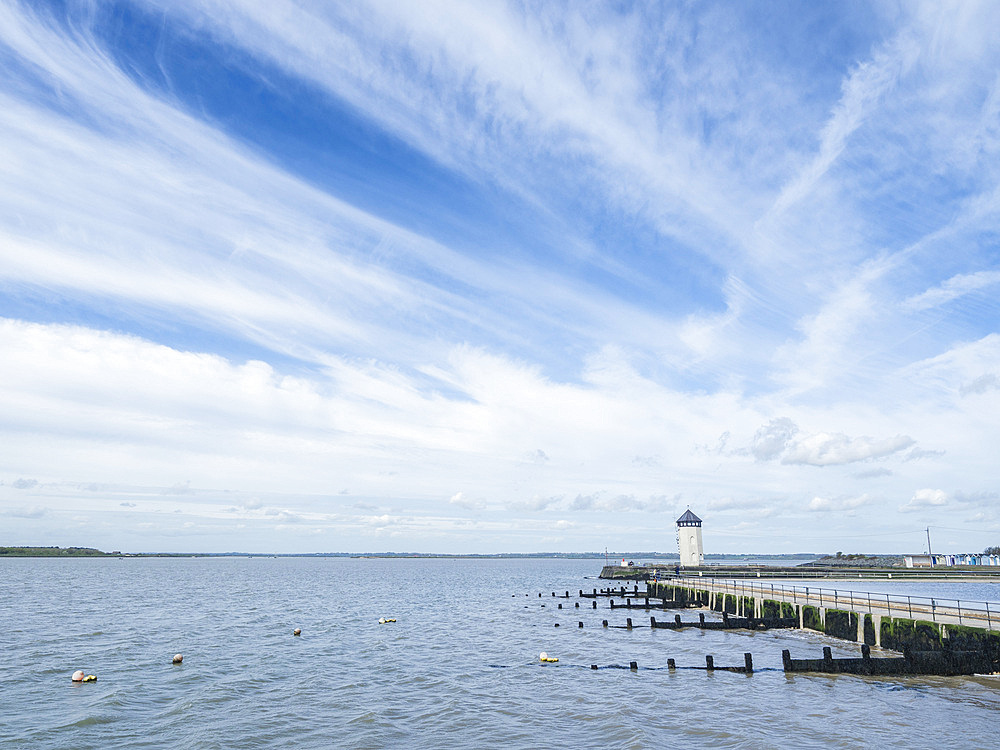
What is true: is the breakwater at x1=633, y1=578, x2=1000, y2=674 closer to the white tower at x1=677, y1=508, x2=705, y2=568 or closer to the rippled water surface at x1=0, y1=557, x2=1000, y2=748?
the rippled water surface at x1=0, y1=557, x2=1000, y2=748

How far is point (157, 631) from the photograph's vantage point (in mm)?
50031

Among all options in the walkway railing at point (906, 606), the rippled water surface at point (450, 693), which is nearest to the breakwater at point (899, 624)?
the walkway railing at point (906, 606)

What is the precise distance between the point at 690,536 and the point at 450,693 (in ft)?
290

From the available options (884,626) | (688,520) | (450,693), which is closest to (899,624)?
(884,626)

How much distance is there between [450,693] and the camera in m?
29.9

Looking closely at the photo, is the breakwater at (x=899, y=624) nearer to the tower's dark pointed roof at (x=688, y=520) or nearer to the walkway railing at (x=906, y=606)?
the walkway railing at (x=906, y=606)

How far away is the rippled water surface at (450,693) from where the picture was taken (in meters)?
22.9

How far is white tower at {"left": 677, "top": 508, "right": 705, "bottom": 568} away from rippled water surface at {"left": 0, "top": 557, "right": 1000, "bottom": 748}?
6196 centimetres

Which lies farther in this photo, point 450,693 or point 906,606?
point 906,606

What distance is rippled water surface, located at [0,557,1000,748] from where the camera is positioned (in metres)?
22.9

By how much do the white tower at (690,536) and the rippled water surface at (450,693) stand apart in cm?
6196

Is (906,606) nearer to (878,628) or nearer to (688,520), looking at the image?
(878,628)

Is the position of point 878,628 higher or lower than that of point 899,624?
lower

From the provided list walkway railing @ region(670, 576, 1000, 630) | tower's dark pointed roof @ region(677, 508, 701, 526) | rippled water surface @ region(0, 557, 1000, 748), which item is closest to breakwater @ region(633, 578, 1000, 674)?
walkway railing @ region(670, 576, 1000, 630)
